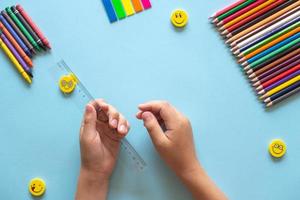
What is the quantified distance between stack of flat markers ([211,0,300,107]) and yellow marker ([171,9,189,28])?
2.6 inches

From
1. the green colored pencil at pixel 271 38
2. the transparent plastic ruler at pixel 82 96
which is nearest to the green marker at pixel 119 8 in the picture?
the transparent plastic ruler at pixel 82 96

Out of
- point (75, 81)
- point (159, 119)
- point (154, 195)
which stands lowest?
point (154, 195)

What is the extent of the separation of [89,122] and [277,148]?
40 cm

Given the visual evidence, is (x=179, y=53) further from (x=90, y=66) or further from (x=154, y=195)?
(x=154, y=195)

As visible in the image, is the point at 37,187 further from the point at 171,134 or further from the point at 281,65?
the point at 281,65

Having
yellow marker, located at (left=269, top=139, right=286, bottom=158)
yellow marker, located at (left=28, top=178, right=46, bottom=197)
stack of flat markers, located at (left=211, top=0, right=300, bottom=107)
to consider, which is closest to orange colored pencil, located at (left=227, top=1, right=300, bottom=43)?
stack of flat markers, located at (left=211, top=0, right=300, bottom=107)

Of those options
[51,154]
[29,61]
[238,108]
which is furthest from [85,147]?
[238,108]

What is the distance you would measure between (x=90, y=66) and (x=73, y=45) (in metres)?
0.06

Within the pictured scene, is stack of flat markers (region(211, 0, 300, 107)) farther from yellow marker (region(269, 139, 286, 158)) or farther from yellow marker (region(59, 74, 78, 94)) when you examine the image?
yellow marker (region(59, 74, 78, 94))

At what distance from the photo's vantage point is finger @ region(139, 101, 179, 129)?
840 millimetres

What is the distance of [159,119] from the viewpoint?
87 cm

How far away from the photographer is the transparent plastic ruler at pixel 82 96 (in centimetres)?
89

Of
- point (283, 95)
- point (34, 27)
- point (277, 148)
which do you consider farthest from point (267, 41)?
point (34, 27)

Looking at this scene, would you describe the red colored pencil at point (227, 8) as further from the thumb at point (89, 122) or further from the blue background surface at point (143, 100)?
the thumb at point (89, 122)
